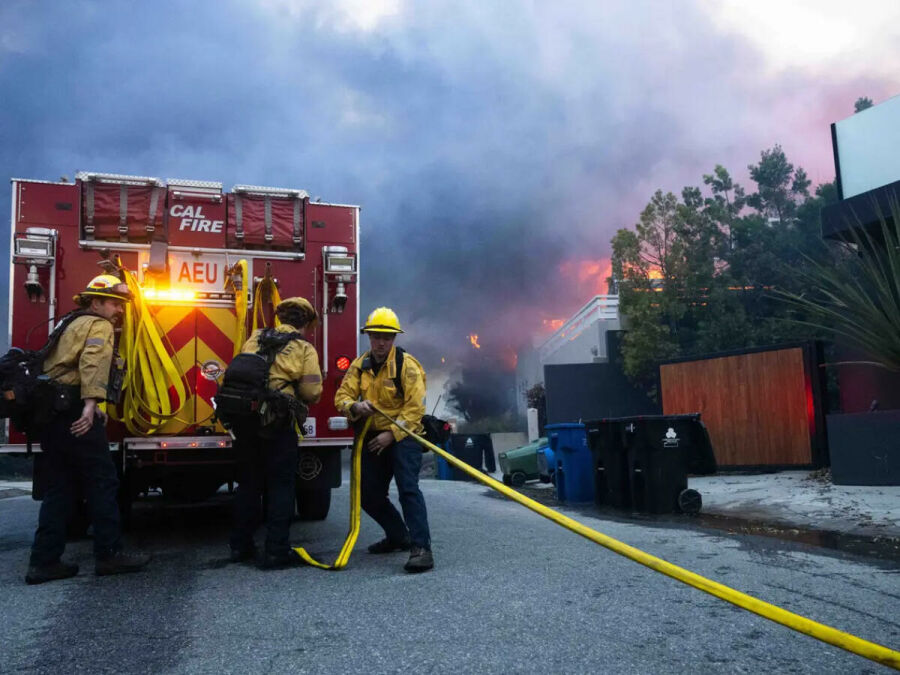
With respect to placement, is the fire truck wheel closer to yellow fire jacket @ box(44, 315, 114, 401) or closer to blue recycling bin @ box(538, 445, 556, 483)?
yellow fire jacket @ box(44, 315, 114, 401)

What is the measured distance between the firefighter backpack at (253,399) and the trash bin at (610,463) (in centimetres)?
545

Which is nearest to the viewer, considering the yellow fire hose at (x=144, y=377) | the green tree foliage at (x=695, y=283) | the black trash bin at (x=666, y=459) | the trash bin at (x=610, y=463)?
the yellow fire hose at (x=144, y=377)

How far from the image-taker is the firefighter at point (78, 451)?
14.9 ft

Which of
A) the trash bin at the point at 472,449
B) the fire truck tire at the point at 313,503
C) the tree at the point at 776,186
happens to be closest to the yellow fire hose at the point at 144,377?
the fire truck tire at the point at 313,503

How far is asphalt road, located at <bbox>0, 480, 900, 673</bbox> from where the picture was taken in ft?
9.65

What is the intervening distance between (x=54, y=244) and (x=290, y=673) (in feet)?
14.3

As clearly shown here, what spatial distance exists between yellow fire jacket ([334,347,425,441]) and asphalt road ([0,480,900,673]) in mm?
968

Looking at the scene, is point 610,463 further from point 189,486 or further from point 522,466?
point 522,466

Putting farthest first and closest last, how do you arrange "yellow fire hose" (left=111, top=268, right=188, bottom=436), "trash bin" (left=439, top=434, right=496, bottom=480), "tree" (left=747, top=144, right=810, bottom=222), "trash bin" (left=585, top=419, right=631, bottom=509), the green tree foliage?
1. "tree" (left=747, top=144, right=810, bottom=222)
2. the green tree foliage
3. "trash bin" (left=439, top=434, right=496, bottom=480)
4. "trash bin" (left=585, top=419, right=631, bottom=509)
5. "yellow fire hose" (left=111, top=268, right=188, bottom=436)

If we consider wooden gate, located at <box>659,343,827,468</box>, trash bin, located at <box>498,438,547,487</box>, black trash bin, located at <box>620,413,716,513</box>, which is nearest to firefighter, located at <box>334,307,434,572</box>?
black trash bin, located at <box>620,413,716,513</box>

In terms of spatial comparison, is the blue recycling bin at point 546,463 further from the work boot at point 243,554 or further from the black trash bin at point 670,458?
the work boot at point 243,554

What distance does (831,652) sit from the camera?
117 inches

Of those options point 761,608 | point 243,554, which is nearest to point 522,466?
point 243,554

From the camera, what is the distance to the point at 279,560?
4848 mm
